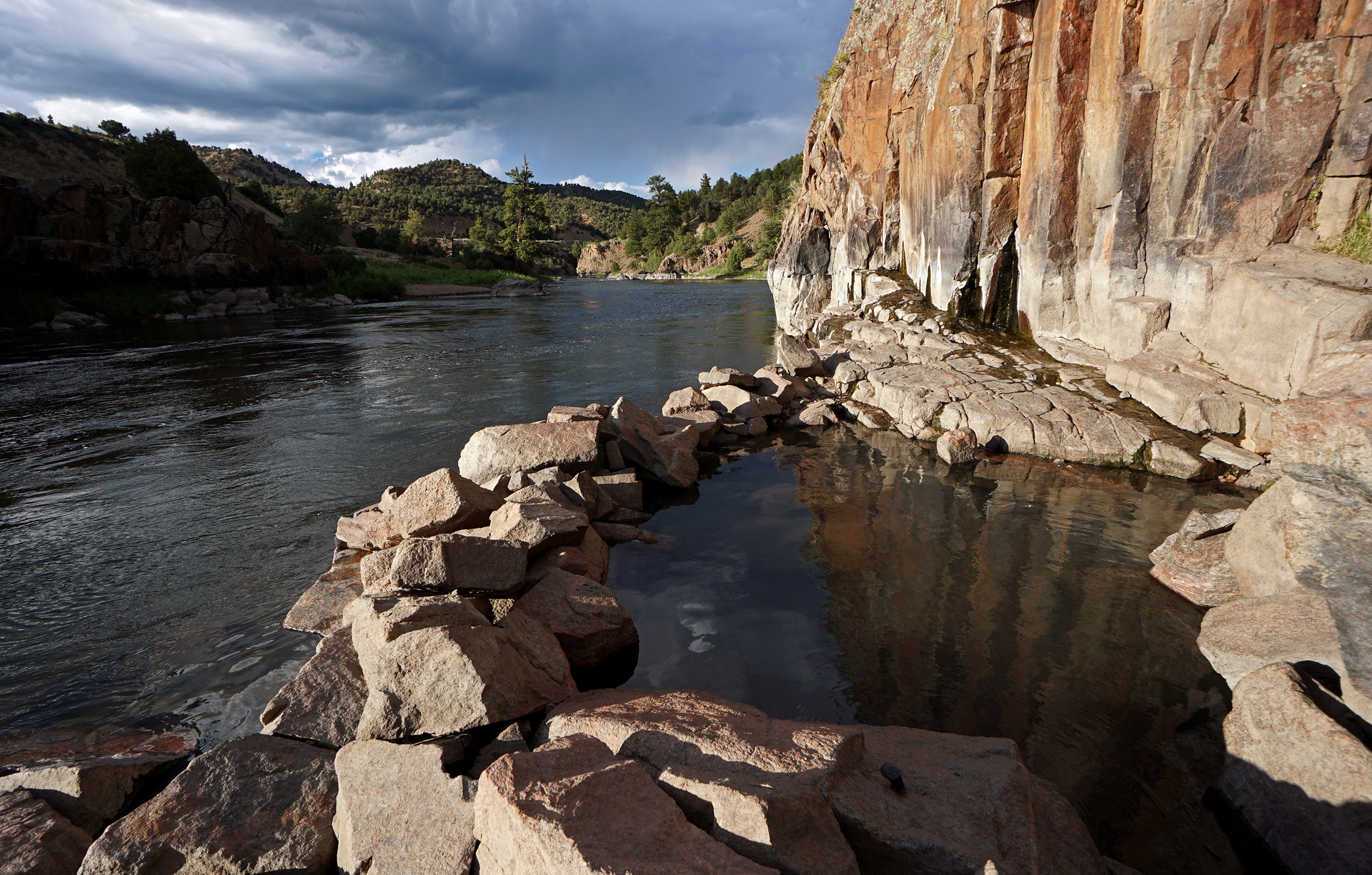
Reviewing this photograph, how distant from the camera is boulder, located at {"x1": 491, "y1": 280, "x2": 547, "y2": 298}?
181ft

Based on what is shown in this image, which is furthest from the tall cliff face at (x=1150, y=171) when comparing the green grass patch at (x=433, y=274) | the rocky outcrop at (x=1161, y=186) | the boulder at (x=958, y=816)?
the green grass patch at (x=433, y=274)

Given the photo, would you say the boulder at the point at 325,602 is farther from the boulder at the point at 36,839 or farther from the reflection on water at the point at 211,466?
the boulder at the point at 36,839

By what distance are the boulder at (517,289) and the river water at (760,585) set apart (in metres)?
40.6

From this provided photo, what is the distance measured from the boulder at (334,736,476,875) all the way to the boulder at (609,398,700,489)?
6727mm

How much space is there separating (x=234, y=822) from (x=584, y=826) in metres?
2.31

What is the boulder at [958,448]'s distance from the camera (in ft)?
36.4

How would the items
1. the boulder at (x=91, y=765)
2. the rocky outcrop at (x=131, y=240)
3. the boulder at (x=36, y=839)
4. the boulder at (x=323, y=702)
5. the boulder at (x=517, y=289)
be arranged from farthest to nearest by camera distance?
1. the boulder at (x=517, y=289)
2. the rocky outcrop at (x=131, y=240)
3. the boulder at (x=323, y=702)
4. the boulder at (x=91, y=765)
5. the boulder at (x=36, y=839)

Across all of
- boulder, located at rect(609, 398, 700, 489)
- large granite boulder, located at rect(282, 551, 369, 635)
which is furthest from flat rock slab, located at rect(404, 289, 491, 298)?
large granite boulder, located at rect(282, 551, 369, 635)

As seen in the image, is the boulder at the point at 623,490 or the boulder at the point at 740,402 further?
the boulder at the point at 740,402

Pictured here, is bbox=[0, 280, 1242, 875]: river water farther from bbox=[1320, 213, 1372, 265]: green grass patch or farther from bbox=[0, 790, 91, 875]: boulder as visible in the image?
bbox=[1320, 213, 1372, 265]: green grass patch

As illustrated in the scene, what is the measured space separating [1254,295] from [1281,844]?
917 centimetres

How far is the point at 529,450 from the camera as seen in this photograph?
9328mm

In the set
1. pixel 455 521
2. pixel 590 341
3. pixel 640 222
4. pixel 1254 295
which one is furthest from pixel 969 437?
pixel 640 222

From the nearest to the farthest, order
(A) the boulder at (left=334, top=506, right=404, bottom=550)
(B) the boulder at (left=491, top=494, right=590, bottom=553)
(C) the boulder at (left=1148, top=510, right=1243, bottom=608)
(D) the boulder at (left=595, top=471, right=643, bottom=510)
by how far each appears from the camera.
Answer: (B) the boulder at (left=491, top=494, right=590, bottom=553)
(C) the boulder at (left=1148, top=510, right=1243, bottom=608)
(A) the boulder at (left=334, top=506, right=404, bottom=550)
(D) the boulder at (left=595, top=471, right=643, bottom=510)
